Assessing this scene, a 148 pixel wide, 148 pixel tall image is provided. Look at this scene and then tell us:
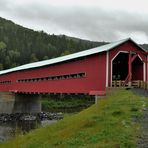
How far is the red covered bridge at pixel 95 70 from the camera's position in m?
25.1

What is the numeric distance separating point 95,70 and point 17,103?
2463 cm

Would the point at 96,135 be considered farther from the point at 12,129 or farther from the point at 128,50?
the point at 12,129

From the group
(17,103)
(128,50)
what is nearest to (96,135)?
(128,50)

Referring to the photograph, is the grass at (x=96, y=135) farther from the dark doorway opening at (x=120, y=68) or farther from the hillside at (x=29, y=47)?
the hillside at (x=29, y=47)

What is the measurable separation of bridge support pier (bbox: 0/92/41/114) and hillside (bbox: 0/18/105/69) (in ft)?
178

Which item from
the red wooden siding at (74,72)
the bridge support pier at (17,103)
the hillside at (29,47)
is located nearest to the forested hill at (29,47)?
the hillside at (29,47)

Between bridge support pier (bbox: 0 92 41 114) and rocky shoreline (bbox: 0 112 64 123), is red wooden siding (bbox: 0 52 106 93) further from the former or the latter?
bridge support pier (bbox: 0 92 41 114)

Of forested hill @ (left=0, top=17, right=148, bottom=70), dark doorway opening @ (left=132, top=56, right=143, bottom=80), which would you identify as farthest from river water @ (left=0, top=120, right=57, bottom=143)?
forested hill @ (left=0, top=17, right=148, bottom=70)

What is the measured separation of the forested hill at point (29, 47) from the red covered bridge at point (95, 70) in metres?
69.9

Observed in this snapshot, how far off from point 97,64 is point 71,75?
15.2ft

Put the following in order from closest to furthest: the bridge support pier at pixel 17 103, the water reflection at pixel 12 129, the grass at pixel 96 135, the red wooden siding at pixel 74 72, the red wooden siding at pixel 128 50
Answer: the grass at pixel 96 135 → the water reflection at pixel 12 129 → the red wooden siding at pixel 128 50 → the red wooden siding at pixel 74 72 → the bridge support pier at pixel 17 103

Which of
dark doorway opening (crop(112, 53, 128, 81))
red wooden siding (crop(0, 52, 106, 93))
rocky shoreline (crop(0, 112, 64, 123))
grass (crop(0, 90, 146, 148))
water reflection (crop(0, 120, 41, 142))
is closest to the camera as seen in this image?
grass (crop(0, 90, 146, 148))

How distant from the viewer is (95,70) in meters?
25.9

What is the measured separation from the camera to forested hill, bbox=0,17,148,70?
113 m
